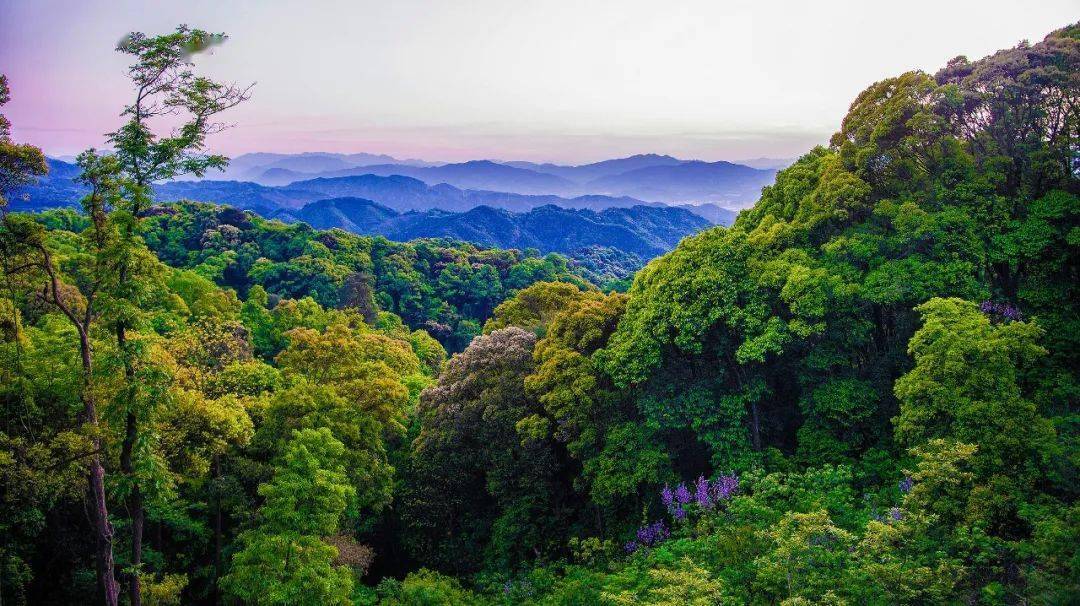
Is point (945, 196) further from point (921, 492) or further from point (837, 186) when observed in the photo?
point (921, 492)

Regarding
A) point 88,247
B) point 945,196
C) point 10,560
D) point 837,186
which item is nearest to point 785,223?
point 837,186

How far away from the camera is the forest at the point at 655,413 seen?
952 cm

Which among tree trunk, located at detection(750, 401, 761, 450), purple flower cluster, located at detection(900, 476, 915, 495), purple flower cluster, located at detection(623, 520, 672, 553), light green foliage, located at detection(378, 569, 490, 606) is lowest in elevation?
light green foliage, located at detection(378, 569, 490, 606)

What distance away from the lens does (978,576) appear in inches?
334

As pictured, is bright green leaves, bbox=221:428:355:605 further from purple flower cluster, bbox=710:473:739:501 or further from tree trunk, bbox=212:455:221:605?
purple flower cluster, bbox=710:473:739:501

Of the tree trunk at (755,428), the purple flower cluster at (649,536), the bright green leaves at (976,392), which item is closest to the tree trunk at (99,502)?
the purple flower cluster at (649,536)

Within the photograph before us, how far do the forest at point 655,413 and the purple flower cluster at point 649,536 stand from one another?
0.16 m

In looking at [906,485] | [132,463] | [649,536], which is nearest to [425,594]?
[649,536]

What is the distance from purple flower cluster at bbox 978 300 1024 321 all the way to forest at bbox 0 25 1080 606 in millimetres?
112

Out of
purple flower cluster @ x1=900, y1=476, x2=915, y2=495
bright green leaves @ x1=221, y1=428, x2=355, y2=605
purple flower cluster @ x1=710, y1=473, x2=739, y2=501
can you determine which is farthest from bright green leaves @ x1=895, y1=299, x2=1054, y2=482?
bright green leaves @ x1=221, y1=428, x2=355, y2=605

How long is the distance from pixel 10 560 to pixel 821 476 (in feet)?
53.0

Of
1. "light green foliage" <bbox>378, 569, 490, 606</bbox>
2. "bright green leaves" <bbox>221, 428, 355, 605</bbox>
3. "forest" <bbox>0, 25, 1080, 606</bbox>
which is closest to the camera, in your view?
"forest" <bbox>0, 25, 1080, 606</bbox>

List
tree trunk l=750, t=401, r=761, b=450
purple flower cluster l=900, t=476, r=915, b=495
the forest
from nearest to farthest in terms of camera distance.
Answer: the forest < purple flower cluster l=900, t=476, r=915, b=495 < tree trunk l=750, t=401, r=761, b=450

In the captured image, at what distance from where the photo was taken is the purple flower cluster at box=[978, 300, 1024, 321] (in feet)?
44.2
